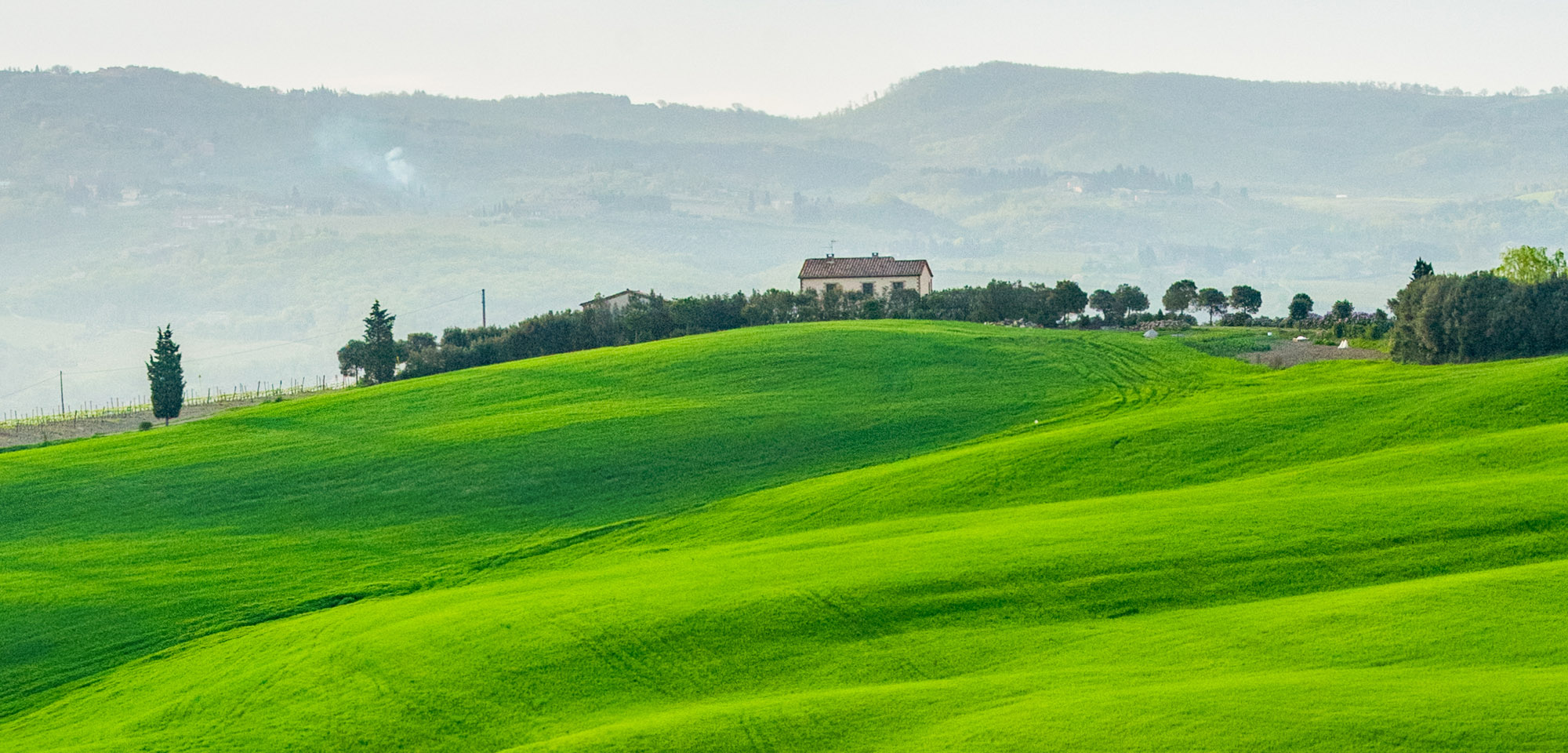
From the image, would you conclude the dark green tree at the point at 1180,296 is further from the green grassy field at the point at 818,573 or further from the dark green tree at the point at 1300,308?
the green grassy field at the point at 818,573

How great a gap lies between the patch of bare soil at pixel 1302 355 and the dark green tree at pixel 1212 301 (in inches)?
1050

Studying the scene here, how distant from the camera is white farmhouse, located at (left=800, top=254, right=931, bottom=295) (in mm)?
131250

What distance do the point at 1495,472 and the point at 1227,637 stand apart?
18.0 m

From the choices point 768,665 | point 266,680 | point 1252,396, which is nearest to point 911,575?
point 768,665

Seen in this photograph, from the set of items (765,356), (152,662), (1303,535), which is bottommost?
(152,662)

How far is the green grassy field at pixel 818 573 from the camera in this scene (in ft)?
89.2

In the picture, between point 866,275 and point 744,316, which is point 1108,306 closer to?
point 866,275

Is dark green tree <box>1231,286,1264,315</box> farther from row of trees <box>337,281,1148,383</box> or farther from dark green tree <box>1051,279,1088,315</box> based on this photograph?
dark green tree <box>1051,279,1088,315</box>

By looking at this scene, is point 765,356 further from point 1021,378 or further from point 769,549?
point 769,549

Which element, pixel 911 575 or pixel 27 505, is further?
pixel 27 505

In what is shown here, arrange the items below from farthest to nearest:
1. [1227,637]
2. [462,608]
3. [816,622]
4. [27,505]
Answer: [27,505] → [462,608] → [816,622] → [1227,637]

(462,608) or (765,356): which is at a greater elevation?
(765,356)

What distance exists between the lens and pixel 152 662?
39125mm

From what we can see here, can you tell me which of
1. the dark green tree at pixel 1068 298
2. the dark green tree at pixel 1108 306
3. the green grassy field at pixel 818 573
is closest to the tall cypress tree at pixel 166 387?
the green grassy field at pixel 818 573
